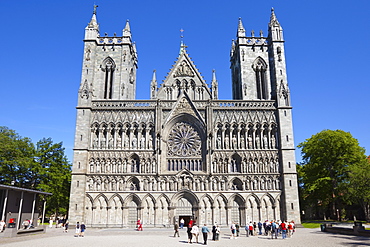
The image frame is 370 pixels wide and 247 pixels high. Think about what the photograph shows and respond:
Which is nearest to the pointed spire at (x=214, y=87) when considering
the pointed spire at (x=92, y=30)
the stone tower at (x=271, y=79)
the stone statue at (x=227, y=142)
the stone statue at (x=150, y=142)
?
the stone tower at (x=271, y=79)

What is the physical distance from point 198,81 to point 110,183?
18.0 meters

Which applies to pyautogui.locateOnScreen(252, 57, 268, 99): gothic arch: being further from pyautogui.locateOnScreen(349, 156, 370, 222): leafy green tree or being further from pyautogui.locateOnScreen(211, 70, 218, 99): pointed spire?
pyautogui.locateOnScreen(349, 156, 370, 222): leafy green tree

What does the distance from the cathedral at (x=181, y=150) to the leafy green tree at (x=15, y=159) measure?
39.5ft

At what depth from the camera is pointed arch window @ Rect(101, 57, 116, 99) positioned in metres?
44.0

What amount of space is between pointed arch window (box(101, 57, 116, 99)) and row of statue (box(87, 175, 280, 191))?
12762 mm

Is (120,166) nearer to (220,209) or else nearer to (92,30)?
(220,209)

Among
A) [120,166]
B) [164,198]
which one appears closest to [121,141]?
[120,166]

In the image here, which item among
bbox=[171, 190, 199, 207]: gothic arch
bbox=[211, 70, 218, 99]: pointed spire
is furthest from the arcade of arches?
bbox=[211, 70, 218, 99]: pointed spire

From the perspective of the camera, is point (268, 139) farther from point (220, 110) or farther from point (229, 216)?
point (229, 216)

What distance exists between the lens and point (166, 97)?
142ft

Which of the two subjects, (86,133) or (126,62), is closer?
(86,133)

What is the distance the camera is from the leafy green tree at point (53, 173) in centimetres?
4625

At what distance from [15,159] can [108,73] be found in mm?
17826

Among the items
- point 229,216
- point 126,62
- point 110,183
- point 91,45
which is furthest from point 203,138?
point 91,45
